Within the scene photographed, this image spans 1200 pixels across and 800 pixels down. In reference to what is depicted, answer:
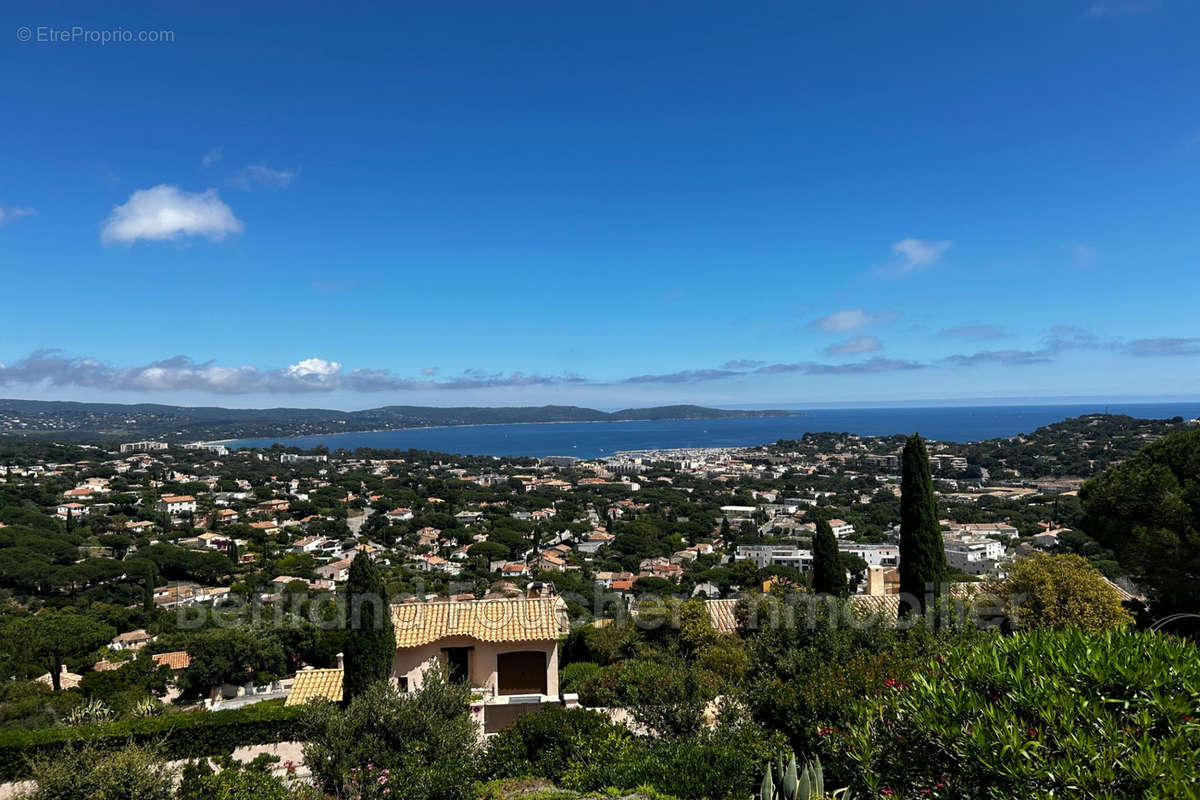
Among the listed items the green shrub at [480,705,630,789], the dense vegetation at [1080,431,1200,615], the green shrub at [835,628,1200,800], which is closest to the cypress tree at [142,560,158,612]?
the green shrub at [480,705,630,789]

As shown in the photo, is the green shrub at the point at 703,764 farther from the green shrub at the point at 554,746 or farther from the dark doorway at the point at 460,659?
the dark doorway at the point at 460,659

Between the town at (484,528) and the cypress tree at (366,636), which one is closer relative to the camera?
the cypress tree at (366,636)

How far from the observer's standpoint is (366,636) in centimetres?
955

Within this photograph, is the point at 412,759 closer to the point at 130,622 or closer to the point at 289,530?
the point at 130,622

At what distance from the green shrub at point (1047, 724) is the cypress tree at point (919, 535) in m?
8.50

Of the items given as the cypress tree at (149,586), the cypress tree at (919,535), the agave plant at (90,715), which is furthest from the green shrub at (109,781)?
the cypress tree at (149,586)

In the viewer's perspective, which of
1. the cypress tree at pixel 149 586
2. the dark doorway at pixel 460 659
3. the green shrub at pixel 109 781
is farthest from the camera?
the cypress tree at pixel 149 586

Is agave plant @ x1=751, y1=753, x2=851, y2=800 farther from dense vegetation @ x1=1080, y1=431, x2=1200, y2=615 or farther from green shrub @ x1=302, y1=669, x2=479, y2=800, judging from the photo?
dense vegetation @ x1=1080, y1=431, x2=1200, y2=615

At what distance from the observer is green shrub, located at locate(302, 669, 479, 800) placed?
550cm

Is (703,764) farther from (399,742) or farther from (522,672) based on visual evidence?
(522,672)

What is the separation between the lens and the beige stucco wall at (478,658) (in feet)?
34.5

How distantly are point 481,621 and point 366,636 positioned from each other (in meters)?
2.06

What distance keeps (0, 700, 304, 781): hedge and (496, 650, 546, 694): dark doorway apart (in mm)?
3176

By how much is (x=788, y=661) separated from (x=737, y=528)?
53167mm
